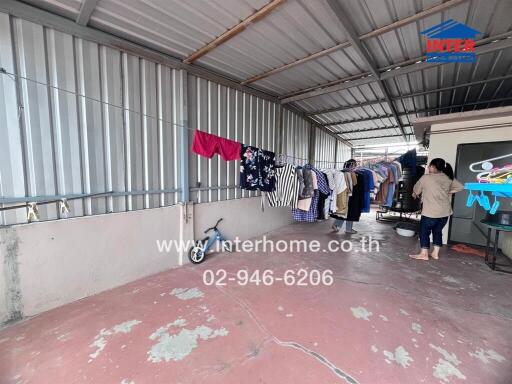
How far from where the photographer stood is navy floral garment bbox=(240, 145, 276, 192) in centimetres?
411

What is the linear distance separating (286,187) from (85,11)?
345 centimetres

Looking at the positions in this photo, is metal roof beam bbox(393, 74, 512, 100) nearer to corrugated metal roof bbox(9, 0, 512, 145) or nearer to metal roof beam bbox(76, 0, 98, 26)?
corrugated metal roof bbox(9, 0, 512, 145)

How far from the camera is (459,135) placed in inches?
166

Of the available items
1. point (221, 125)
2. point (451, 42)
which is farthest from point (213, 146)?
point (451, 42)

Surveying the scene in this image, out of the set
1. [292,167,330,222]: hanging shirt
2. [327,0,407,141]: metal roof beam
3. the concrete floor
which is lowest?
the concrete floor

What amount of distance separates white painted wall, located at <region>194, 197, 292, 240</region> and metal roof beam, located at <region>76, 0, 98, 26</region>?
101 inches

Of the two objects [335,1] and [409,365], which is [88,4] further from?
[409,365]

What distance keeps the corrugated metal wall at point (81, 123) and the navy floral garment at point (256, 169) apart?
1.27 meters

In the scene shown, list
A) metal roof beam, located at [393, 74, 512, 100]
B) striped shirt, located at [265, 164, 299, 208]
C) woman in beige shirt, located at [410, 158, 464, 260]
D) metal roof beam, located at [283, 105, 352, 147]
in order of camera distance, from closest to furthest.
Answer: woman in beige shirt, located at [410, 158, 464, 260]
metal roof beam, located at [393, 74, 512, 100]
striped shirt, located at [265, 164, 299, 208]
metal roof beam, located at [283, 105, 352, 147]

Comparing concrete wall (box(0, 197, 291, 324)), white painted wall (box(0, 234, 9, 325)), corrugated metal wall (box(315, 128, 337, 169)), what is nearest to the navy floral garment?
concrete wall (box(0, 197, 291, 324))

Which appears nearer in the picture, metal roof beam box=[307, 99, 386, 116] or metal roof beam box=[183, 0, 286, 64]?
metal roof beam box=[183, 0, 286, 64]

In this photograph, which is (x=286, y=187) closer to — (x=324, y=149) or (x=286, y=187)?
(x=286, y=187)

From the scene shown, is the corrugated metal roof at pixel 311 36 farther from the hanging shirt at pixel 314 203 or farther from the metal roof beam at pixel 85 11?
the hanging shirt at pixel 314 203

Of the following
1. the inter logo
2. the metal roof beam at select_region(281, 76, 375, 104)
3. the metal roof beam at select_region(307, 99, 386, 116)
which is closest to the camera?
the inter logo
